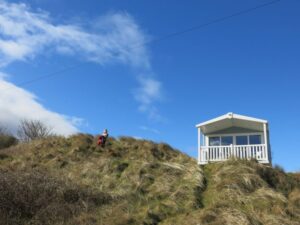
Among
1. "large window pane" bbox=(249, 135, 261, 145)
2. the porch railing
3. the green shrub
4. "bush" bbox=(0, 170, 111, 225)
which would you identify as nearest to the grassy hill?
"bush" bbox=(0, 170, 111, 225)

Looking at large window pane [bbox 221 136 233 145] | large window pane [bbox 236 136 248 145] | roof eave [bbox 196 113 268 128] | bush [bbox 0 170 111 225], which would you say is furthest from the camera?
large window pane [bbox 221 136 233 145]

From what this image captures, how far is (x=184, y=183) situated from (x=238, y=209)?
3903mm

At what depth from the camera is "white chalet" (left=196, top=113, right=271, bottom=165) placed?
2144cm

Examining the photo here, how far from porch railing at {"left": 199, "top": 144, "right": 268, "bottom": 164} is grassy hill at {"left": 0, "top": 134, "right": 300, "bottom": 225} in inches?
33.7

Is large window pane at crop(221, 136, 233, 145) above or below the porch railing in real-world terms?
above

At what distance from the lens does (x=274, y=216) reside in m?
13.8

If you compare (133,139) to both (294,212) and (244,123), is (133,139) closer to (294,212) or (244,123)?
(244,123)

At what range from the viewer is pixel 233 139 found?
23.9 metres

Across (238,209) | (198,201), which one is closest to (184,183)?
(198,201)

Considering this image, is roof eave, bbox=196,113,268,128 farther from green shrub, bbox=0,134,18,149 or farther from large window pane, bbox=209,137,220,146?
green shrub, bbox=0,134,18,149

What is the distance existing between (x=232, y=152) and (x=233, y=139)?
246cm

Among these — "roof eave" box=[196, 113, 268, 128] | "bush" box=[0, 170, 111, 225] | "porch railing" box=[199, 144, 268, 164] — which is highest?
"roof eave" box=[196, 113, 268, 128]

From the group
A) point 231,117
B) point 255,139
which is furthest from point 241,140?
point 231,117

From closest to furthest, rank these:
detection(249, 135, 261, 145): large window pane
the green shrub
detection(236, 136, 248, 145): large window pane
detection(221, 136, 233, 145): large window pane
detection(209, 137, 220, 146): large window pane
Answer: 1. detection(249, 135, 261, 145): large window pane
2. detection(236, 136, 248, 145): large window pane
3. detection(221, 136, 233, 145): large window pane
4. detection(209, 137, 220, 146): large window pane
5. the green shrub
